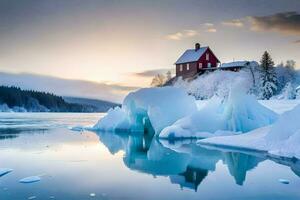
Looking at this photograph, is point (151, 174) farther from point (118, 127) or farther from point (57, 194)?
point (118, 127)

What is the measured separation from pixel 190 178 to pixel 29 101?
425 ft

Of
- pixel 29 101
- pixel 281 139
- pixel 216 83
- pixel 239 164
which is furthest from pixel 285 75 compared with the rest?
pixel 29 101

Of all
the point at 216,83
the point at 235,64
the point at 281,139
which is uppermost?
the point at 235,64

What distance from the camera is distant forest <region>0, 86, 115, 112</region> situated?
121 metres

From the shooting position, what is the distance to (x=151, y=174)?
1182 centimetres

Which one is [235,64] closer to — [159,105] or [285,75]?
[285,75]

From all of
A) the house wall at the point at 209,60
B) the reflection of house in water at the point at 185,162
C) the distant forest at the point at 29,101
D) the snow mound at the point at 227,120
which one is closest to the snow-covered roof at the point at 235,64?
the house wall at the point at 209,60

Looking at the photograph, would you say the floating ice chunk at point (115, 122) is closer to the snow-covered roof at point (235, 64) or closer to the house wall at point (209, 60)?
the house wall at point (209, 60)

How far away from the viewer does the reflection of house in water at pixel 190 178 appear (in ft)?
32.7

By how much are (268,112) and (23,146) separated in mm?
16702

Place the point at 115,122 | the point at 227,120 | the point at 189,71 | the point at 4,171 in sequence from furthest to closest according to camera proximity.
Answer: the point at 189,71 → the point at 115,122 → the point at 227,120 → the point at 4,171

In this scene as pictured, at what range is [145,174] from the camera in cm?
1180

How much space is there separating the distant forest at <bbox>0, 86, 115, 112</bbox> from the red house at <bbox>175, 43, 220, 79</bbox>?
83.4 meters

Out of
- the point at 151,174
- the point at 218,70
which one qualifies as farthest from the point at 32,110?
the point at 151,174
